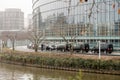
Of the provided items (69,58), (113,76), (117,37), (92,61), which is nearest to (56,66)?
(69,58)

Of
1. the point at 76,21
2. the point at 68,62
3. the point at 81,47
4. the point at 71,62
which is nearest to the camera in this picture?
the point at 71,62

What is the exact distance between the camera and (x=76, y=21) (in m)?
65.6

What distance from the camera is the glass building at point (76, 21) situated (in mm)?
56344

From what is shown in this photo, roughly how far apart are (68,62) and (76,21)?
91.2 ft

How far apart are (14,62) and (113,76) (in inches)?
786

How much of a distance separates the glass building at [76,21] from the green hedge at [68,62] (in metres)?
7.41

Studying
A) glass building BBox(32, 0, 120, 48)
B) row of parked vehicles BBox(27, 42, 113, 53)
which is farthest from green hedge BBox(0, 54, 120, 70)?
glass building BBox(32, 0, 120, 48)

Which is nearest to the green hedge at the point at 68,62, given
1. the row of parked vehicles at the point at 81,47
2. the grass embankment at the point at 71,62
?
the grass embankment at the point at 71,62

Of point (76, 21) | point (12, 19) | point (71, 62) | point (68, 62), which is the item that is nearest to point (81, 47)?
point (68, 62)

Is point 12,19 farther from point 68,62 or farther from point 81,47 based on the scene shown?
point 68,62

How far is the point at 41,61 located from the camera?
4297 centimetres

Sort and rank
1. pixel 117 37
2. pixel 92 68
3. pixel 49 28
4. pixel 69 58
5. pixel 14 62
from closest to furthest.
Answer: pixel 92 68, pixel 69 58, pixel 14 62, pixel 117 37, pixel 49 28

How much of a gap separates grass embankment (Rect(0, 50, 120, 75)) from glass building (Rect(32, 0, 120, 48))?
6.94m

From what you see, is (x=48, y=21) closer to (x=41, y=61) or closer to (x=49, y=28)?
(x=49, y=28)
